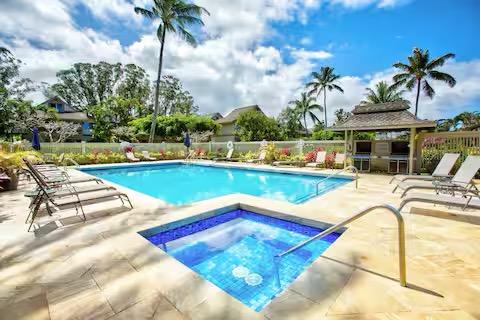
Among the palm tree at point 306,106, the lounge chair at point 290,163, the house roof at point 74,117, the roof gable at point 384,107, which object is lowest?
the lounge chair at point 290,163

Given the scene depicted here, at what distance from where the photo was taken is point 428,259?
9.46 ft

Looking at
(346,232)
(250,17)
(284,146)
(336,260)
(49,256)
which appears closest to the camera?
(336,260)

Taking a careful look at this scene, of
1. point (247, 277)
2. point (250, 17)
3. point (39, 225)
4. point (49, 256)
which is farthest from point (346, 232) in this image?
point (250, 17)

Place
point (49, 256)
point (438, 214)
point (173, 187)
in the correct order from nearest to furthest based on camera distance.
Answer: point (49, 256) < point (438, 214) < point (173, 187)

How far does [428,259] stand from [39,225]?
5.83 m

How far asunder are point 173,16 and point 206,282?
20.6m

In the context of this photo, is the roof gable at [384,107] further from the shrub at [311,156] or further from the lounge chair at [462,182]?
the lounge chair at [462,182]

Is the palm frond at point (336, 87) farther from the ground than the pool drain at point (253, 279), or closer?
farther from the ground

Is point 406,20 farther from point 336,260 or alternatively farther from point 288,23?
point 336,260

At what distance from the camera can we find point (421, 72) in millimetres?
24891

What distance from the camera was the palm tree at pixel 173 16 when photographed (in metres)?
18.0

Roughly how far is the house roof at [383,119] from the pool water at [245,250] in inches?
309

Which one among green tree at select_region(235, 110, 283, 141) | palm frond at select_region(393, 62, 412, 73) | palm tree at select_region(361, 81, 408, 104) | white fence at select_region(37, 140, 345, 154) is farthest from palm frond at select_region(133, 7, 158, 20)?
palm tree at select_region(361, 81, 408, 104)

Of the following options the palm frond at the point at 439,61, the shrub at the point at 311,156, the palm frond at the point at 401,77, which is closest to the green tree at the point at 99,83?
the shrub at the point at 311,156
